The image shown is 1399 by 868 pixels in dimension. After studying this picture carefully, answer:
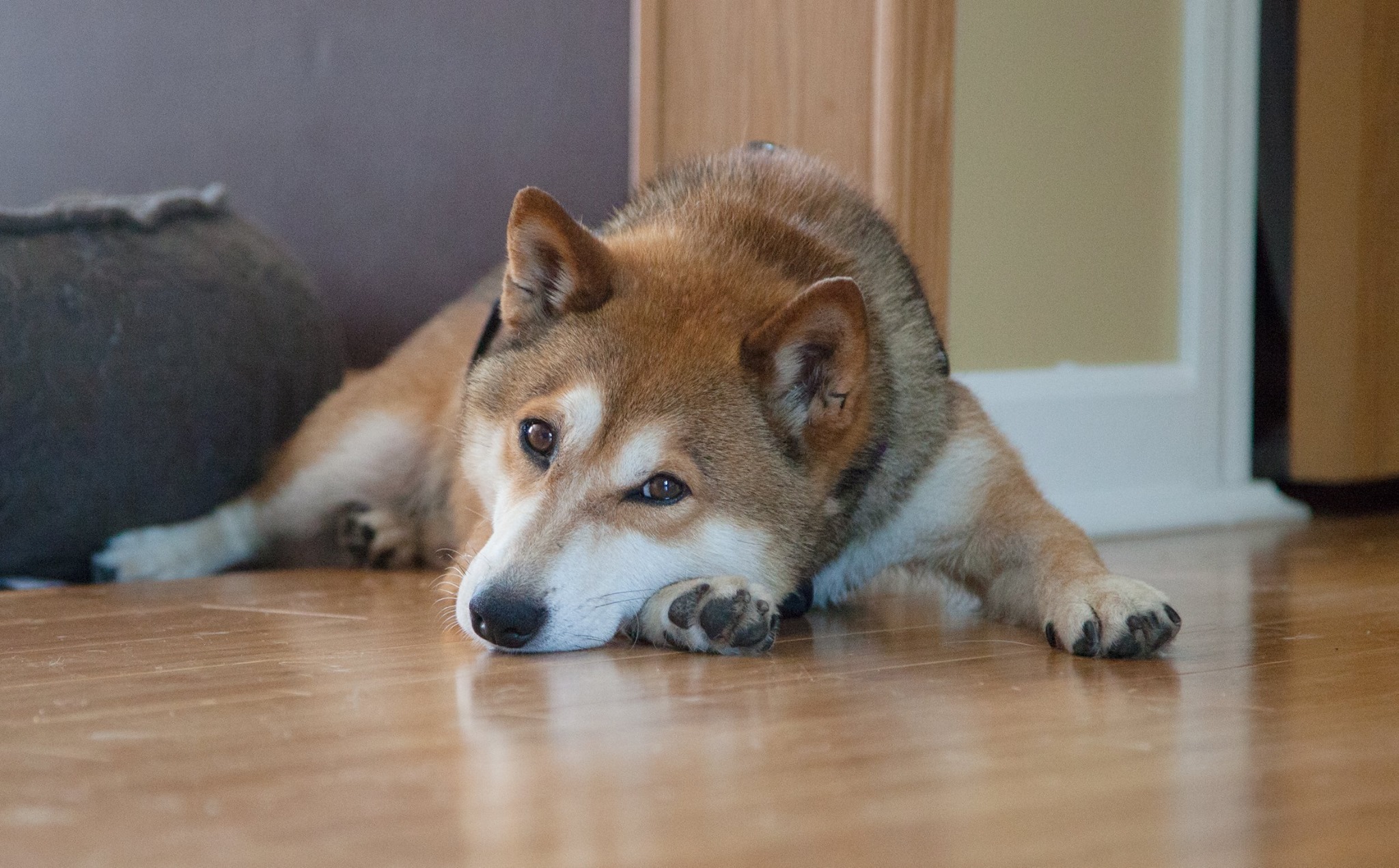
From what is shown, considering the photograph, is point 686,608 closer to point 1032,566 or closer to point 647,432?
point 647,432

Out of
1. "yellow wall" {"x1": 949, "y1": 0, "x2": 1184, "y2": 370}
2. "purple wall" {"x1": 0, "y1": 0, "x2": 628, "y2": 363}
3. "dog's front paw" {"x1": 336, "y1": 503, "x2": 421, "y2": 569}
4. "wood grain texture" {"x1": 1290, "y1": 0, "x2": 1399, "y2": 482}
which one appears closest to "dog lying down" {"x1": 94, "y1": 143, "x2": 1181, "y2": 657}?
"dog's front paw" {"x1": 336, "y1": 503, "x2": 421, "y2": 569}

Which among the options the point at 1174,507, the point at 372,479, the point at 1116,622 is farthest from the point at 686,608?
the point at 1174,507

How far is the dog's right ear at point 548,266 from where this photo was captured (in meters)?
1.73

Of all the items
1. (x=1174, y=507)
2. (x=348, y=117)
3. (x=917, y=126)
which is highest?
(x=348, y=117)

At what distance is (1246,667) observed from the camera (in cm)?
163

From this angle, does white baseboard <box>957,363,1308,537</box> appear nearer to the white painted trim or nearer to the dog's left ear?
the white painted trim

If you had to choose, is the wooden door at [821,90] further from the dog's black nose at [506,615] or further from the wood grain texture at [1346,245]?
the dog's black nose at [506,615]

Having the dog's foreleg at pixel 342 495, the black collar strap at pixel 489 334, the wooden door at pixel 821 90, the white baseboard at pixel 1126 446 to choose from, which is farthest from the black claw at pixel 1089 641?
the dog's foreleg at pixel 342 495

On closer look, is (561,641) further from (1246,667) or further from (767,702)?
(1246,667)

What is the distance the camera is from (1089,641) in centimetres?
170

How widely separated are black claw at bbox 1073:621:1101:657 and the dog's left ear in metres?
0.38

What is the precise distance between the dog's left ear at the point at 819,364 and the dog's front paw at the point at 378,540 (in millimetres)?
1184

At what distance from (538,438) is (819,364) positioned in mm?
380

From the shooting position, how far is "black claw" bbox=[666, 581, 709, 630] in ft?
5.51
